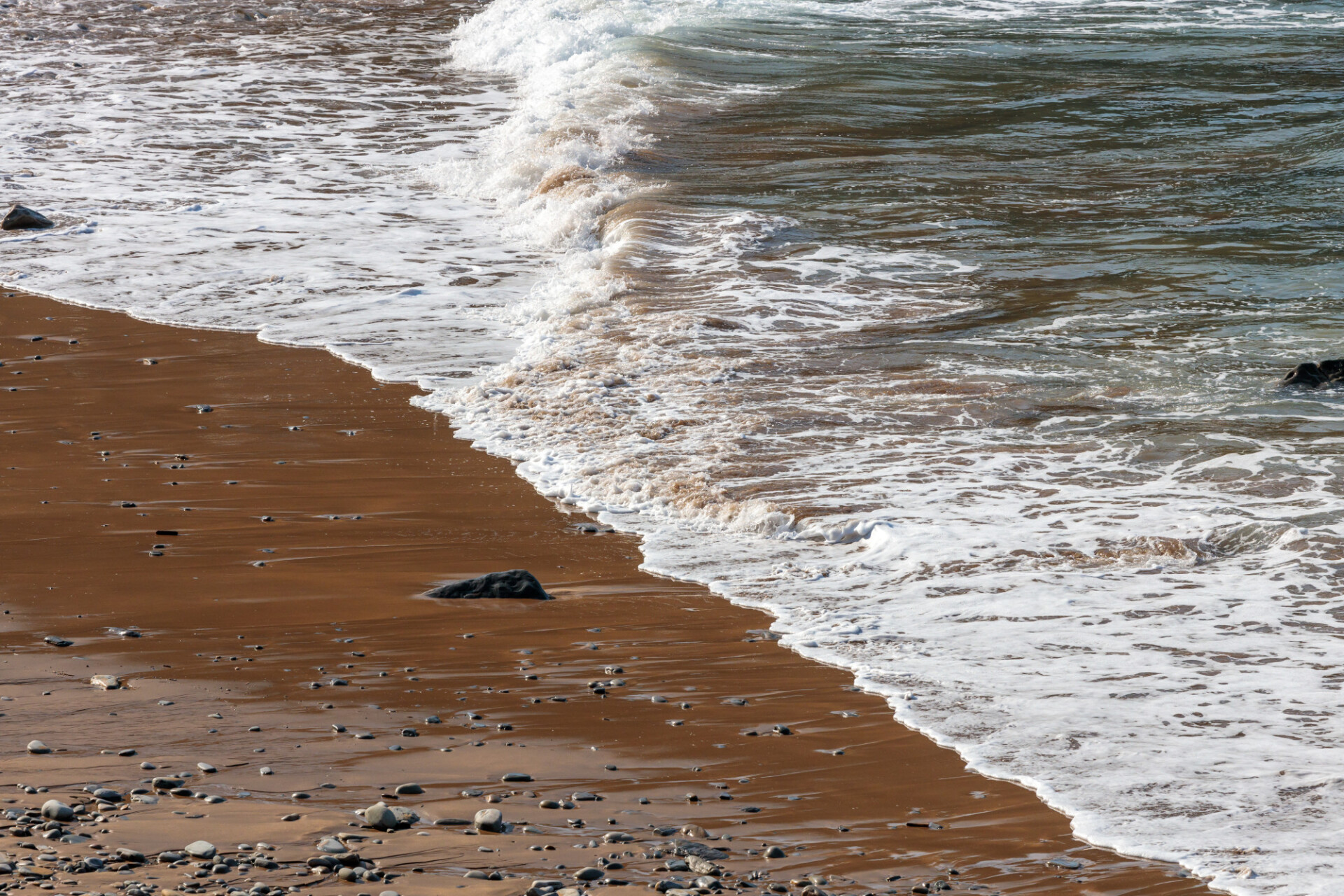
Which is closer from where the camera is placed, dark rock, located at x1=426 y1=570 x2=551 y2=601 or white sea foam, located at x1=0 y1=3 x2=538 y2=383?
dark rock, located at x1=426 y1=570 x2=551 y2=601

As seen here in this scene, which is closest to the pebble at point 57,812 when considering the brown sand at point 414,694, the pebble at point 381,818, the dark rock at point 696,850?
the brown sand at point 414,694

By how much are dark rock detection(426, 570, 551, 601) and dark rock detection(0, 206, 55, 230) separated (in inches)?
410

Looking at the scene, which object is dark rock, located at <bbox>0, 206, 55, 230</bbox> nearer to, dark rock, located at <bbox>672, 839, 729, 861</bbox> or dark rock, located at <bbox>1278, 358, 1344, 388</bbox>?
dark rock, located at <bbox>1278, 358, 1344, 388</bbox>

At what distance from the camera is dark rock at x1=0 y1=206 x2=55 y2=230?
14219 mm

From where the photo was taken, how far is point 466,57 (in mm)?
26719

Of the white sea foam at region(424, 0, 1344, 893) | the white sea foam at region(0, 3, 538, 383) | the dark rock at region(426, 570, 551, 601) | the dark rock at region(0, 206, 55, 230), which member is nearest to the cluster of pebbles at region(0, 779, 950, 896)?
the white sea foam at region(424, 0, 1344, 893)

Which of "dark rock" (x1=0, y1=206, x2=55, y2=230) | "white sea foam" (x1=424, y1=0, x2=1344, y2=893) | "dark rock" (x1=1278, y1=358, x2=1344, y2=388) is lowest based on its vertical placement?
"white sea foam" (x1=424, y1=0, x2=1344, y2=893)

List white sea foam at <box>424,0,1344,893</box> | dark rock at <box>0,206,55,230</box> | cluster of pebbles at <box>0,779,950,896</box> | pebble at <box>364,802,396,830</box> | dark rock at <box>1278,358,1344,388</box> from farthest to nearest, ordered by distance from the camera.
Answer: dark rock at <box>0,206,55,230</box>
dark rock at <box>1278,358,1344,388</box>
white sea foam at <box>424,0,1344,893</box>
pebble at <box>364,802,396,830</box>
cluster of pebbles at <box>0,779,950,896</box>

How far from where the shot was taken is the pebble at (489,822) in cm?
407

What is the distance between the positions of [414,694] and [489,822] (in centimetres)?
115

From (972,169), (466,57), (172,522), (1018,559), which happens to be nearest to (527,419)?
(172,522)

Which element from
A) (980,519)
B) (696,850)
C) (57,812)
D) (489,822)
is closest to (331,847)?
(489,822)

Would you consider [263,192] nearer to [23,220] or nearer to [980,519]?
[23,220]

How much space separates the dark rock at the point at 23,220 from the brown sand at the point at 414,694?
6790 millimetres
